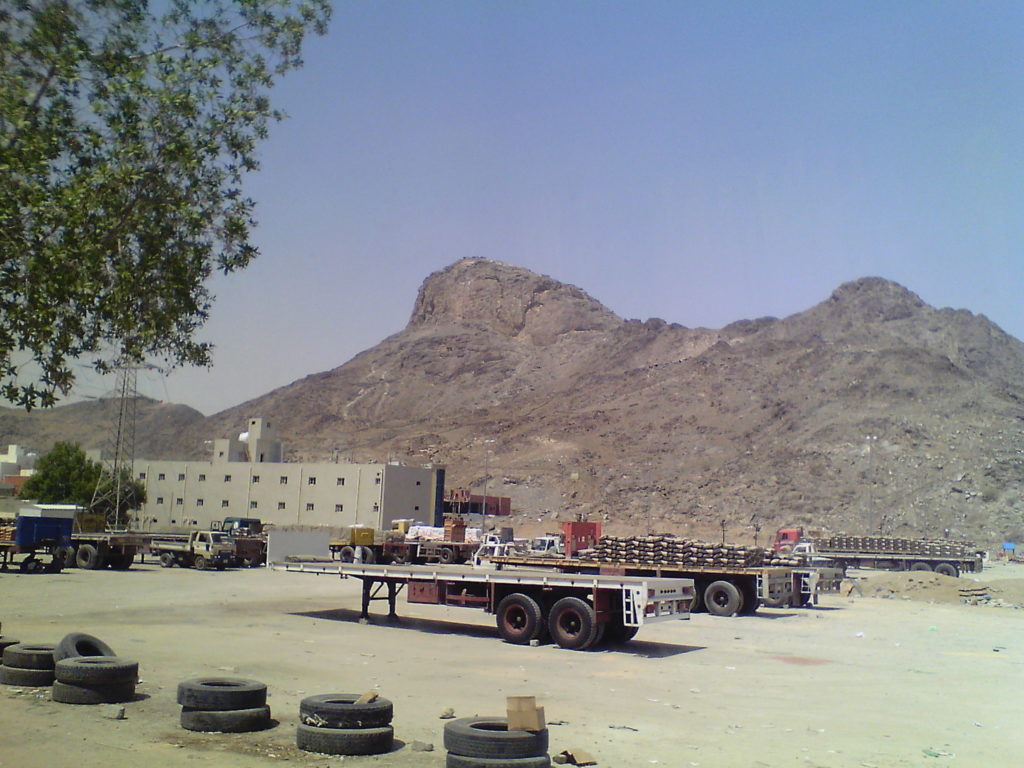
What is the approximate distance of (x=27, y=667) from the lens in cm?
1197

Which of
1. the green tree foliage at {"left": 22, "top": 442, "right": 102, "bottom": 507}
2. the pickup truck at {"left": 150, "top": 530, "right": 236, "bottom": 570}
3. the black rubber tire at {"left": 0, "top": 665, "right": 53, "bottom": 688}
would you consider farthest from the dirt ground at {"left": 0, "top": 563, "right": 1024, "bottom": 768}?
the green tree foliage at {"left": 22, "top": 442, "right": 102, "bottom": 507}

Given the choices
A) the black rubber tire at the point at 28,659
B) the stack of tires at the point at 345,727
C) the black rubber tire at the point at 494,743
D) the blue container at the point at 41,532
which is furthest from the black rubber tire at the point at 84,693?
the blue container at the point at 41,532

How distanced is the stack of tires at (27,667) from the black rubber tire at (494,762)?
21.2 feet

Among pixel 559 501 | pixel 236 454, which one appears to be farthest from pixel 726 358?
pixel 236 454

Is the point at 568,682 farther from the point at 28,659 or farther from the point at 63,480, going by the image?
the point at 63,480

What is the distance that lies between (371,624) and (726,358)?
13867cm

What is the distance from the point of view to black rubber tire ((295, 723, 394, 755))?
30.3 feet

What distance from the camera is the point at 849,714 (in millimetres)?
12469

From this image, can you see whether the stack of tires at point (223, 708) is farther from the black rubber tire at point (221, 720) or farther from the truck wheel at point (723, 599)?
the truck wheel at point (723, 599)

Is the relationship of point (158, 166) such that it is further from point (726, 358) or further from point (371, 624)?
point (726, 358)

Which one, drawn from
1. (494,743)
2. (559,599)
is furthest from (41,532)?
(494,743)

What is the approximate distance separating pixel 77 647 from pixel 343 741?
211 inches

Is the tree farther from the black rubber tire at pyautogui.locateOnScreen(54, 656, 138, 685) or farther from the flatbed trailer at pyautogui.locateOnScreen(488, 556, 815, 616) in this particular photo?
the flatbed trailer at pyautogui.locateOnScreen(488, 556, 815, 616)

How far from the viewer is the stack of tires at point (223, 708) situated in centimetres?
995
